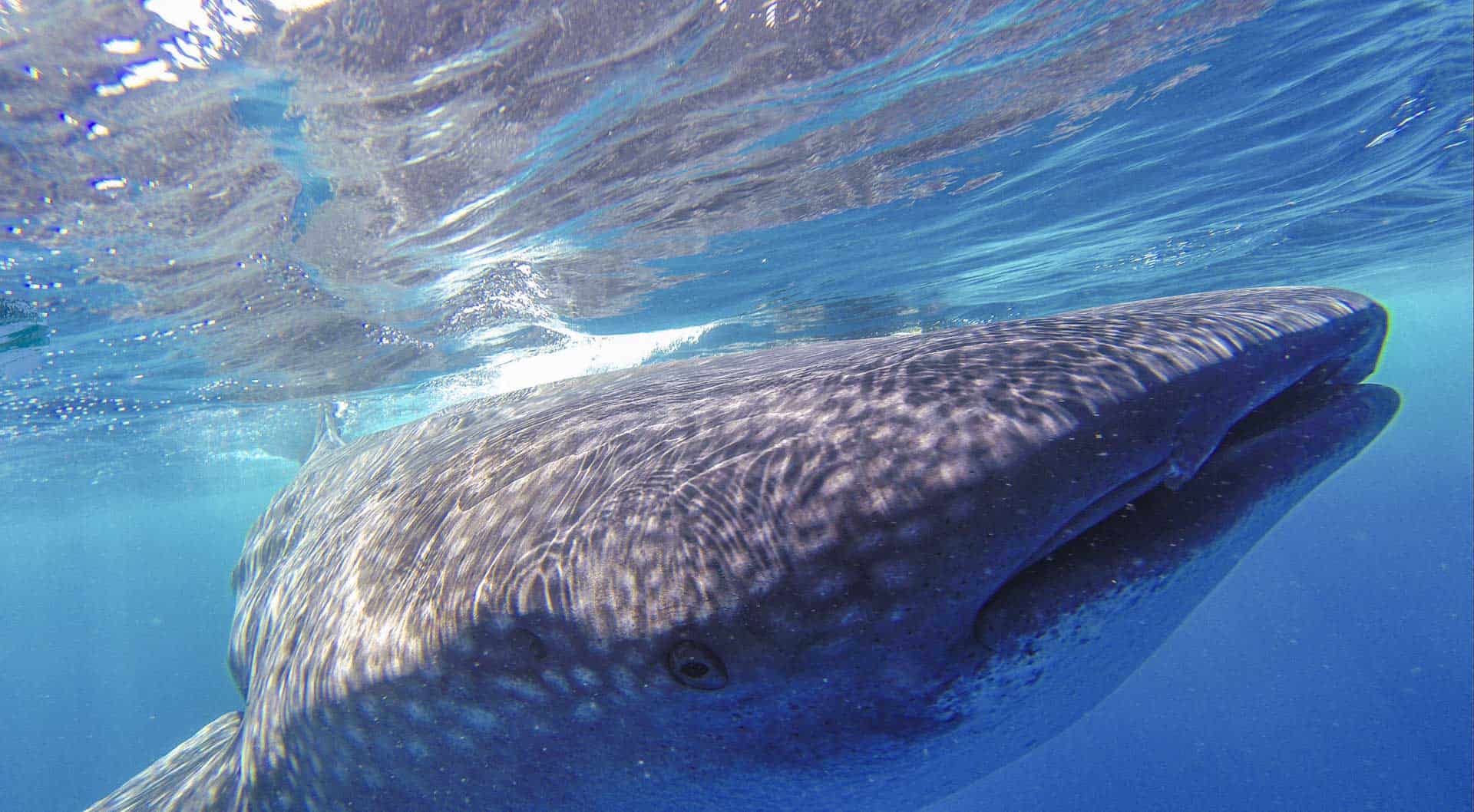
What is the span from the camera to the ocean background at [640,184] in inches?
219

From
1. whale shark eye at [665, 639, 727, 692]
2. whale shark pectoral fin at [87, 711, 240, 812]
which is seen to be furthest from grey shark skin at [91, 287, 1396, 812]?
whale shark pectoral fin at [87, 711, 240, 812]

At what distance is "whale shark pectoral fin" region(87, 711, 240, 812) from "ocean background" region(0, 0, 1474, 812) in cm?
361

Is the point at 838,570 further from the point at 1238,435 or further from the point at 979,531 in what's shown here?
the point at 1238,435

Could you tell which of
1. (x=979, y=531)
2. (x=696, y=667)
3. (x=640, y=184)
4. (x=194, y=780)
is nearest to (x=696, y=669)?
(x=696, y=667)

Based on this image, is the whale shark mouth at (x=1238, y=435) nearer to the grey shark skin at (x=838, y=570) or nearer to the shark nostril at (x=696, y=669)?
the grey shark skin at (x=838, y=570)

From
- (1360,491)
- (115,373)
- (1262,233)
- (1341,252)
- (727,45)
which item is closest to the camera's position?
(727,45)

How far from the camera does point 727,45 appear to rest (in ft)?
19.7

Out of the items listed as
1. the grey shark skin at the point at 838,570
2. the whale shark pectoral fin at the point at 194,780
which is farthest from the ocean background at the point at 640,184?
the whale shark pectoral fin at the point at 194,780

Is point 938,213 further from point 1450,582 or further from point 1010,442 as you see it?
point 1450,582

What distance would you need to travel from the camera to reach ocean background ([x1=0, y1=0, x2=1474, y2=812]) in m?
5.56

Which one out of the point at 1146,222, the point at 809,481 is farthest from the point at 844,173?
the point at 809,481

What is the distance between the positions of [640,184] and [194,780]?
6877 mm

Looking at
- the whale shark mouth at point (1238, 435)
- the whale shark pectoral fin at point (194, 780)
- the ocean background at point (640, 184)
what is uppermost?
the ocean background at point (640, 184)

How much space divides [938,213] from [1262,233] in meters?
9.15
